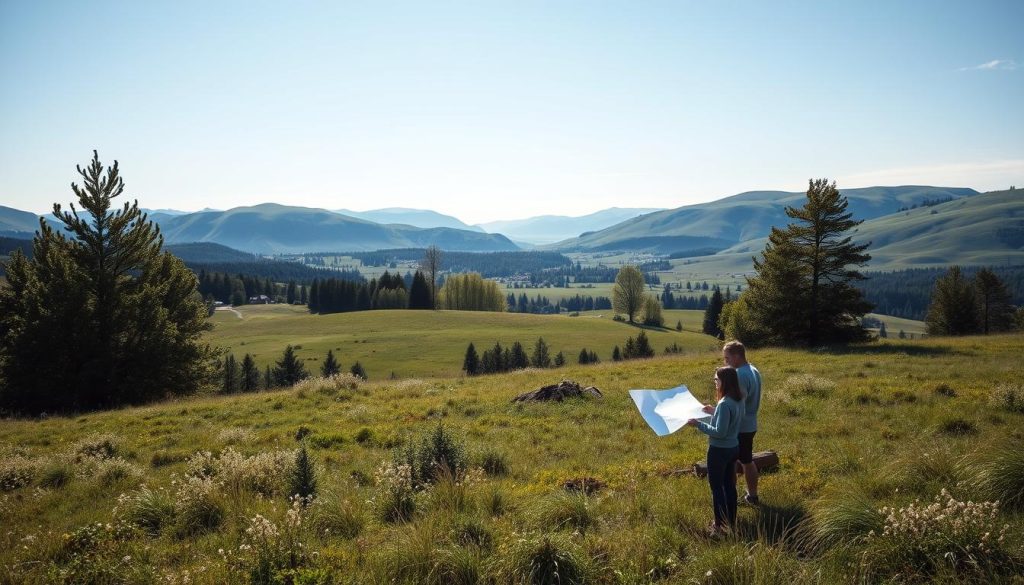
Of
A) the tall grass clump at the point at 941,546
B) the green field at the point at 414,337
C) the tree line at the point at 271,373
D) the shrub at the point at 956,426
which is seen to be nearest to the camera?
the tall grass clump at the point at 941,546

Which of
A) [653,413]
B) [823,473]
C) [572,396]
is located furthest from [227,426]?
[823,473]

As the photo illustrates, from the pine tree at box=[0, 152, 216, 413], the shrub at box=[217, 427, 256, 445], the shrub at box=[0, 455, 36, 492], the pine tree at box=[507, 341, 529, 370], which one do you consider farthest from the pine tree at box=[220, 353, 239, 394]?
the shrub at box=[0, 455, 36, 492]

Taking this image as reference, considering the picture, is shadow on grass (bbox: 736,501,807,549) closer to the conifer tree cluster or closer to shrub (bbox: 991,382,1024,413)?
shrub (bbox: 991,382,1024,413)

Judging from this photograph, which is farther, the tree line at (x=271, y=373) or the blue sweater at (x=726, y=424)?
the tree line at (x=271, y=373)

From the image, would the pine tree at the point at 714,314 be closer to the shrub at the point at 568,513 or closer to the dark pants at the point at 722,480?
the dark pants at the point at 722,480

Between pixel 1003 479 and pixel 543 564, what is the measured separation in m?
6.39

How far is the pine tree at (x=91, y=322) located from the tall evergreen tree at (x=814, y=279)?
38668 mm

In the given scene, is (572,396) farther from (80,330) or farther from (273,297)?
(273,297)

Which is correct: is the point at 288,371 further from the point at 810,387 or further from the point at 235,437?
the point at 810,387

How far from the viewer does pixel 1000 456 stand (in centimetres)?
703

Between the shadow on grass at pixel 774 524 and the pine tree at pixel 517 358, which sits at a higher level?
the shadow on grass at pixel 774 524

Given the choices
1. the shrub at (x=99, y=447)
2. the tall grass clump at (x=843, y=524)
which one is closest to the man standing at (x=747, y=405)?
the tall grass clump at (x=843, y=524)

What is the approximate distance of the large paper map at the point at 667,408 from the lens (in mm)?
6969

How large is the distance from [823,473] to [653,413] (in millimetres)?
4063
